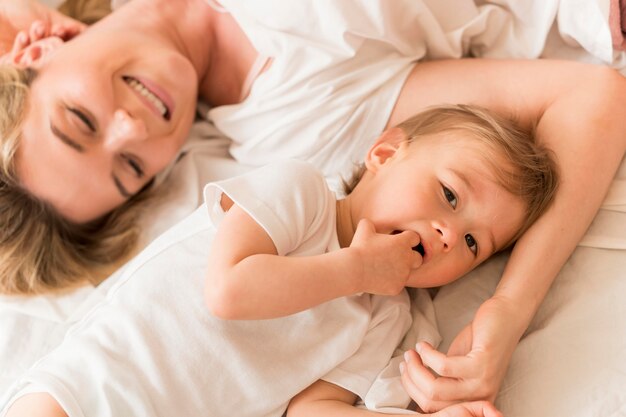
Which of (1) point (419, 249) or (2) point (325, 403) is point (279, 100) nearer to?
(1) point (419, 249)

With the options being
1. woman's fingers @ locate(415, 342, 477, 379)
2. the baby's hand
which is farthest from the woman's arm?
the baby's hand

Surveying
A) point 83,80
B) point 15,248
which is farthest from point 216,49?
point 15,248

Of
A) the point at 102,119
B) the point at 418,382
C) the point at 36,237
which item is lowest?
the point at 36,237

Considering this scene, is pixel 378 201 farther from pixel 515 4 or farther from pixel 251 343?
pixel 515 4

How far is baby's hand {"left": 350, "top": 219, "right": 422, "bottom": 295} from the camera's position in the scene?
1.00m

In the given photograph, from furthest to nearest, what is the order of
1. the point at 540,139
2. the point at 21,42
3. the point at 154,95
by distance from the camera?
the point at 21,42
the point at 154,95
the point at 540,139

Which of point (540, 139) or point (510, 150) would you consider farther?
point (540, 139)

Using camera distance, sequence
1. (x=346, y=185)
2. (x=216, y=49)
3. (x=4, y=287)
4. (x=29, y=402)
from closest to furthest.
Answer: (x=29, y=402) → (x=346, y=185) → (x=4, y=287) → (x=216, y=49)

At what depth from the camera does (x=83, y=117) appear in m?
1.35

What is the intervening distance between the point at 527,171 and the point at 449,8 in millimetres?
491

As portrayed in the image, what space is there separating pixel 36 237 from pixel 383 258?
818mm

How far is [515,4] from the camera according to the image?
1414 millimetres

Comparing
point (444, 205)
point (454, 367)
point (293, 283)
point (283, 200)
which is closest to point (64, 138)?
point (283, 200)

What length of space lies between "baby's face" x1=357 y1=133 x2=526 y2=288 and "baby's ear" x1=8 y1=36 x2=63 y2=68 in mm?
845
